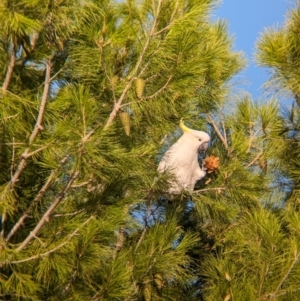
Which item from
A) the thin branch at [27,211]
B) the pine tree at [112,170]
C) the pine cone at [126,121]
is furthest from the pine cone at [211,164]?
the thin branch at [27,211]

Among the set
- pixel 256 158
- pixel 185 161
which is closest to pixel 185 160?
pixel 185 161

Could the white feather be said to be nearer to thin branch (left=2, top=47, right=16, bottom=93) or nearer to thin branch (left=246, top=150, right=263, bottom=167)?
thin branch (left=246, top=150, right=263, bottom=167)

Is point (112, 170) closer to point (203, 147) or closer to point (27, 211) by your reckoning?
point (27, 211)

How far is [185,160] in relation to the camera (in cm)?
238

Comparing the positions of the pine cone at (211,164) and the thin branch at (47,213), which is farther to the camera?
the pine cone at (211,164)

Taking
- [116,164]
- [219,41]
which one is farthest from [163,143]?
[116,164]

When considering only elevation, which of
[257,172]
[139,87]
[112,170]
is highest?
[139,87]

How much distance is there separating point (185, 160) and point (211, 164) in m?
0.13

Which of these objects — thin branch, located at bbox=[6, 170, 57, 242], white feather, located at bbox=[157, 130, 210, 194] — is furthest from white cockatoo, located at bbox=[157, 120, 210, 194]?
thin branch, located at bbox=[6, 170, 57, 242]

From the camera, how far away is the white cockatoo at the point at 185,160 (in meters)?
2.36

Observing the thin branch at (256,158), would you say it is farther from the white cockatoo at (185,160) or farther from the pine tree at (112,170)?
the white cockatoo at (185,160)

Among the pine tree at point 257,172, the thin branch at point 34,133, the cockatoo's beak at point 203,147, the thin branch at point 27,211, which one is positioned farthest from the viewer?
the cockatoo's beak at point 203,147

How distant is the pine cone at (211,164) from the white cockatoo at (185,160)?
6cm

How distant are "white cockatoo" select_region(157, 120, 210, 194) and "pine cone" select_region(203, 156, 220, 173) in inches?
2.4
